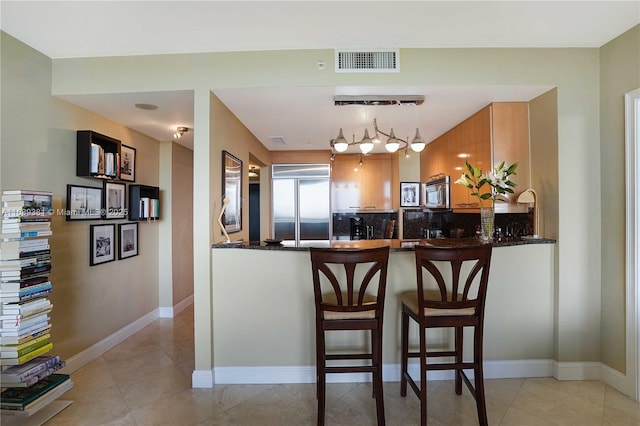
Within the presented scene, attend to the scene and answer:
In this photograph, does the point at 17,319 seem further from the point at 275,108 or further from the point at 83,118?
the point at 275,108

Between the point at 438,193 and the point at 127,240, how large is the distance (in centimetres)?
380

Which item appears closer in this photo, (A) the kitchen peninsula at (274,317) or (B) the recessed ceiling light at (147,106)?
(A) the kitchen peninsula at (274,317)

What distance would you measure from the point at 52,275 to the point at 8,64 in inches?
62.5

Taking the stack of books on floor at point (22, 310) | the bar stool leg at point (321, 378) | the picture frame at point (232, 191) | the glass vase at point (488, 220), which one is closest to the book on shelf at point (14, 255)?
the stack of books on floor at point (22, 310)

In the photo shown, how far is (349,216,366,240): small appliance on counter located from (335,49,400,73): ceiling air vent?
3.06 metres

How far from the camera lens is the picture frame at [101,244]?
286 cm

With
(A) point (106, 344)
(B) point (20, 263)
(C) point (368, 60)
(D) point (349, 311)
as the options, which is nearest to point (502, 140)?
(C) point (368, 60)

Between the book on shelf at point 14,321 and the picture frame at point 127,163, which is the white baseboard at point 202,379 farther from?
the picture frame at point 127,163

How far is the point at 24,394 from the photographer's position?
6.17 ft

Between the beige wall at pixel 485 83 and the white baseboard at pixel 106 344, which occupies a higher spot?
the beige wall at pixel 485 83

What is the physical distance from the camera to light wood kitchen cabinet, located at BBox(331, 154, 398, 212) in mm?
5117

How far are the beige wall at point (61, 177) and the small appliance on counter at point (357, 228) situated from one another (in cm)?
321

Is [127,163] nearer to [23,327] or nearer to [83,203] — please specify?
[83,203]

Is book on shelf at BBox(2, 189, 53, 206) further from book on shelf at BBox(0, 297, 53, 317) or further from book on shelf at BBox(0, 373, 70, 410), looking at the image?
book on shelf at BBox(0, 373, 70, 410)
